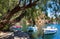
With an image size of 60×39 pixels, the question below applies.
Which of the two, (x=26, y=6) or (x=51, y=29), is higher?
(x=26, y=6)

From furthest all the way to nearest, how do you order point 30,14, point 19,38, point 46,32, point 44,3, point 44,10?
point 46,32 < point 19,38 < point 30,14 < point 44,10 < point 44,3

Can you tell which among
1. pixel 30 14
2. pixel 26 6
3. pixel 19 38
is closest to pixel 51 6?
→ pixel 26 6

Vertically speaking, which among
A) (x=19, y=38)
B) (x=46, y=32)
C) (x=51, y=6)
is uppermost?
(x=51, y=6)

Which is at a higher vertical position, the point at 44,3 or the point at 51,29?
the point at 44,3

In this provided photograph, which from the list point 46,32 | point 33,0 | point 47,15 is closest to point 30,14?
point 47,15

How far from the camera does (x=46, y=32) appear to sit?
29281 millimetres

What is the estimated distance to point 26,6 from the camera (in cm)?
734

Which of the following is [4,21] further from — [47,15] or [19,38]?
[19,38]

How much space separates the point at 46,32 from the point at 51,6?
2227cm

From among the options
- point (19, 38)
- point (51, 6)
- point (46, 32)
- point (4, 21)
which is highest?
point (51, 6)

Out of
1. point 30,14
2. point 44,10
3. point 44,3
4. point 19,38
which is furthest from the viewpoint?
point 19,38

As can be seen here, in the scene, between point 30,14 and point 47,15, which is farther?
point 30,14

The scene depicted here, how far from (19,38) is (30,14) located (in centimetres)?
927

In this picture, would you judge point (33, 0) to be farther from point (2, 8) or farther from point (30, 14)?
point (2, 8)
